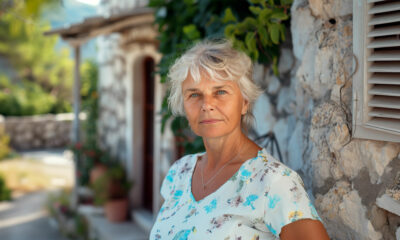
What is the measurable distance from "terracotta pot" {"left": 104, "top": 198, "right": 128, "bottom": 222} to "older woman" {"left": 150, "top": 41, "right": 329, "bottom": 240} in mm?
3551

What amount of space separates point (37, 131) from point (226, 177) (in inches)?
481

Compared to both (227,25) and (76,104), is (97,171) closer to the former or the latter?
(76,104)

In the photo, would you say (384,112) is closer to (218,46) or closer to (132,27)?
(218,46)

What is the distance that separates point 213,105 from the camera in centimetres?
133

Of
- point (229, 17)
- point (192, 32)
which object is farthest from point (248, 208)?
point (192, 32)

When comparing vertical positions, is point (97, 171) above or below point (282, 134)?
below

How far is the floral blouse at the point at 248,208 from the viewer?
3.64 feet

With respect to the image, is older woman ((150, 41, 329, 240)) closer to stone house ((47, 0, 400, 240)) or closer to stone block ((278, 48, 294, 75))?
stone house ((47, 0, 400, 240))

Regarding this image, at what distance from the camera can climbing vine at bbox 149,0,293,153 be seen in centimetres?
166

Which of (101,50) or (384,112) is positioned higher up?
(101,50)

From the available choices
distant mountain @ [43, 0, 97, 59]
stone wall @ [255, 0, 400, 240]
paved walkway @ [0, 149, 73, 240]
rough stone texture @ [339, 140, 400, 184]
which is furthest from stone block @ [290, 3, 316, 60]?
paved walkway @ [0, 149, 73, 240]

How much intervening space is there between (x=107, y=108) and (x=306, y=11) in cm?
476

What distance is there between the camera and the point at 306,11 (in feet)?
4.89

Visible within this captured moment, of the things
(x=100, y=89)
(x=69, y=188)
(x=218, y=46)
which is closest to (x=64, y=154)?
(x=69, y=188)
